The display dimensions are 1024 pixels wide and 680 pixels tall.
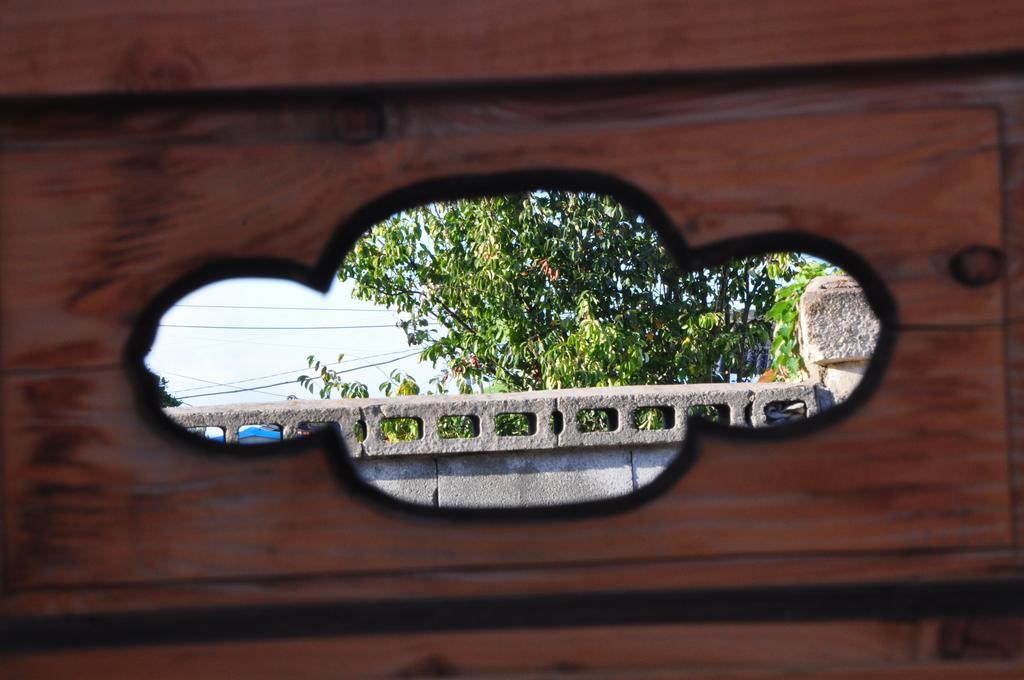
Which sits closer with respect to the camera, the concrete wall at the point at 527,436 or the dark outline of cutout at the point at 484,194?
the dark outline of cutout at the point at 484,194

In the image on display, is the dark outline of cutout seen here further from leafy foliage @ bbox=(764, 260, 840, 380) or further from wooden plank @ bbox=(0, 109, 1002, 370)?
leafy foliage @ bbox=(764, 260, 840, 380)

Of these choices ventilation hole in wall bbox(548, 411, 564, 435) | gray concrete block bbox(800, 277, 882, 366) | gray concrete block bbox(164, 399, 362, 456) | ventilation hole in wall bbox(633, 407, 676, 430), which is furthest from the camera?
ventilation hole in wall bbox(633, 407, 676, 430)

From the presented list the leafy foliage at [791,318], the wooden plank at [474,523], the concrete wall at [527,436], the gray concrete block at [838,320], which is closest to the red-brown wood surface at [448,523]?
the wooden plank at [474,523]

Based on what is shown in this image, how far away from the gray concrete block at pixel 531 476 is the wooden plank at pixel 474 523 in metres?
3.22

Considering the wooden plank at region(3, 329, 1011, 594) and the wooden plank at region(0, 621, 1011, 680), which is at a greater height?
the wooden plank at region(3, 329, 1011, 594)

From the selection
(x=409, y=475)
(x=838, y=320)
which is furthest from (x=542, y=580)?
(x=409, y=475)

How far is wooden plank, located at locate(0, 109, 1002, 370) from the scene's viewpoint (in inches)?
31.6

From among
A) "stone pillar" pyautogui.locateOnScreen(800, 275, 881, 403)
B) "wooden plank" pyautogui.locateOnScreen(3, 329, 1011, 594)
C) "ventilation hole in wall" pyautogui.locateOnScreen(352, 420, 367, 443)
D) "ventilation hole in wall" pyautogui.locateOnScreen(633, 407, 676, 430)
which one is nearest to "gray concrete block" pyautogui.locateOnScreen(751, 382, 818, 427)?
"stone pillar" pyautogui.locateOnScreen(800, 275, 881, 403)

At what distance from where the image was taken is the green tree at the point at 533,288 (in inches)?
273

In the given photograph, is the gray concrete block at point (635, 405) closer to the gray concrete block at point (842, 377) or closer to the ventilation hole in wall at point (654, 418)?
the ventilation hole in wall at point (654, 418)
